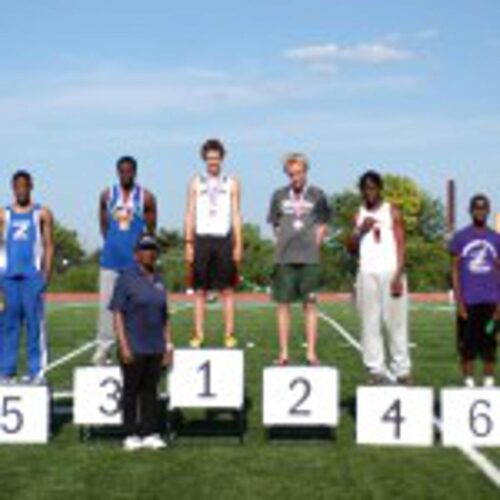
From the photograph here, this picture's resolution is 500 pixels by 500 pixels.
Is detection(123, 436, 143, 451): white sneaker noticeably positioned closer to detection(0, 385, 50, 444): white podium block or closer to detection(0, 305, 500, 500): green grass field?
detection(0, 305, 500, 500): green grass field

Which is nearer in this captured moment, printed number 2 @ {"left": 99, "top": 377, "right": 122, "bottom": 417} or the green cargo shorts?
printed number 2 @ {"left": 99, "top": 377, "right": 122, "bottom": 417}

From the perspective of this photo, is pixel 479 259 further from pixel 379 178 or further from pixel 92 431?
pixel 92 431

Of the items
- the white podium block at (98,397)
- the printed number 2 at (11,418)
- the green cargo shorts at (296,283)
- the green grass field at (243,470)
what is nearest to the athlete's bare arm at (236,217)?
the green cargo shorts at (296,283)

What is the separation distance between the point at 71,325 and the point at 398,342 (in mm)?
17843

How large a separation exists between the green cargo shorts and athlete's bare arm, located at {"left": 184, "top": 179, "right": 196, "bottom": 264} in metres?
0.80

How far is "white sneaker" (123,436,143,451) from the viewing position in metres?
9.60

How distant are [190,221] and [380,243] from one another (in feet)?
5.64

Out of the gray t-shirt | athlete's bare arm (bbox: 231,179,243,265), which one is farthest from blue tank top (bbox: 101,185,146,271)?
the gray t-shirt

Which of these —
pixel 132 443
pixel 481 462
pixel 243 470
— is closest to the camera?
pixel 243 470

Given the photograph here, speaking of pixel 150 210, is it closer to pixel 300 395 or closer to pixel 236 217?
pixel 236 217

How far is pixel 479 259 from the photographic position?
1155 centimetres

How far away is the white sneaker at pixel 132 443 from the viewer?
31.5ft

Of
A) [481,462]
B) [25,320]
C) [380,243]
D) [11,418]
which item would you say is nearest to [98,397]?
[11,418]

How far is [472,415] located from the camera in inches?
383
